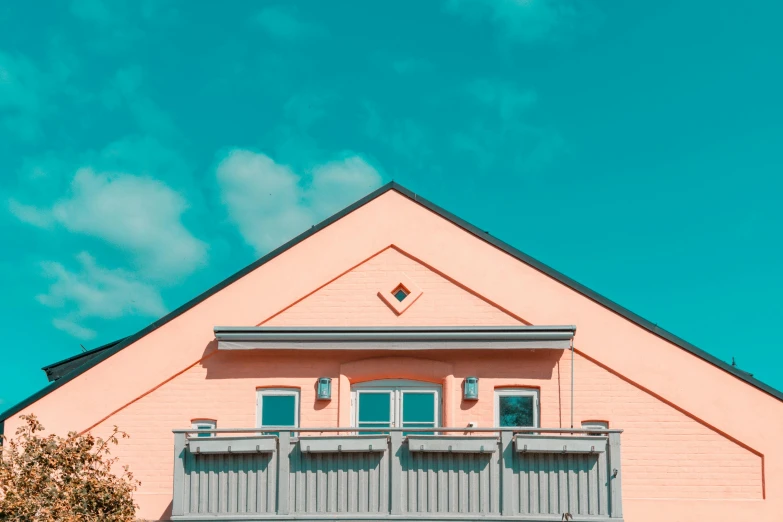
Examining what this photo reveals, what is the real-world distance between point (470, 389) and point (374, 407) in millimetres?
1748

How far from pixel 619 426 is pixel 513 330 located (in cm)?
245

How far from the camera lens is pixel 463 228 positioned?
20141mm

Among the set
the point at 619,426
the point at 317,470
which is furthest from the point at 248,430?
the point at 619,426

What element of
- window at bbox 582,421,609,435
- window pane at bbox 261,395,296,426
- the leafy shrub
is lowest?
the leafy shrub

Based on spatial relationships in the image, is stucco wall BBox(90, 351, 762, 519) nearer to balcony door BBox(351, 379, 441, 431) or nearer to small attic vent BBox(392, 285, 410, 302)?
balcony door BBox(351, 379, 441, 431)

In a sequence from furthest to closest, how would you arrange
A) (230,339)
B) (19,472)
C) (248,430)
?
1. (230,339)
2. (248,430)
3. (19,472)

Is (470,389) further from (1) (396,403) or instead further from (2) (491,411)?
(1) (396,403)

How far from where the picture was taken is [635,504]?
1831cm

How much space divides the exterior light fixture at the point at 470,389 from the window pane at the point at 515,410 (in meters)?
0.52

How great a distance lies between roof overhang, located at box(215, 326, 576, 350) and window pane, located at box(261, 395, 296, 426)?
1010 millimetres

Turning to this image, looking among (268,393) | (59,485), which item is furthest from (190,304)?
(59,485)

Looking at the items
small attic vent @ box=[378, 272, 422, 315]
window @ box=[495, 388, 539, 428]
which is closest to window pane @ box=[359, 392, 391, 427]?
small attic vent @ box=[378, 272, 422, 315]

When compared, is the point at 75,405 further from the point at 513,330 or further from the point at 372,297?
the point at 513,330

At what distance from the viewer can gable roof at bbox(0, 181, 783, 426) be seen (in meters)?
18.8
